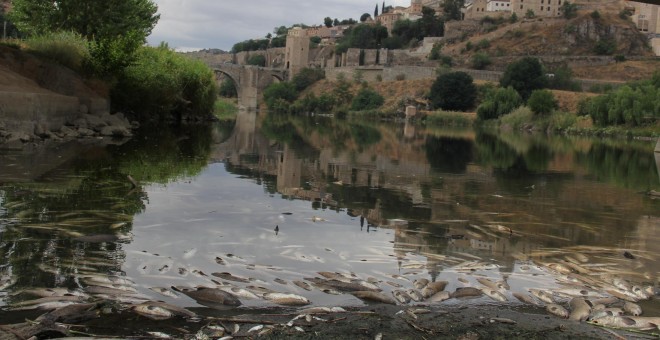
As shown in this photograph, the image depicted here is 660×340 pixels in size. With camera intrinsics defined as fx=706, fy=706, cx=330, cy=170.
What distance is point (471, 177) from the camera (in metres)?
17.3

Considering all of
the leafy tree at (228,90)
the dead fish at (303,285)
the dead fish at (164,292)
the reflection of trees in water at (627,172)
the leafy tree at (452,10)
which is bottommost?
the dead fish at (164,292)

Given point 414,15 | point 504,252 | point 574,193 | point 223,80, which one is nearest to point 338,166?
point 574,193

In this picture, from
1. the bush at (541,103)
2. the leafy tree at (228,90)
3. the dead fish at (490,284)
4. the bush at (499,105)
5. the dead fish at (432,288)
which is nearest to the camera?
the dead fish at (432,288)

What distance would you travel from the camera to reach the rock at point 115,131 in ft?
77.4

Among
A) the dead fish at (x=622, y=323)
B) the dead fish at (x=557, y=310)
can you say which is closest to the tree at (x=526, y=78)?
the dead fish at (x=557, y=310)

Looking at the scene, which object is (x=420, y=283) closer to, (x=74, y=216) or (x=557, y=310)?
(x=557, y=310)

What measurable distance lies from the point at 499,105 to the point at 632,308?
245 ft

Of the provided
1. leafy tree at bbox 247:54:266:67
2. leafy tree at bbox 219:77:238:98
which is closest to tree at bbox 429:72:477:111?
leafy tree at bbox 219:77:238:98

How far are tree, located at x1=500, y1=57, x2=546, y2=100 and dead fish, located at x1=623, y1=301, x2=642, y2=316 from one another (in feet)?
291

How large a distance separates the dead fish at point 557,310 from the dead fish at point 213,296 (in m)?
2.56

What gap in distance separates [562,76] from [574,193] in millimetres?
88804

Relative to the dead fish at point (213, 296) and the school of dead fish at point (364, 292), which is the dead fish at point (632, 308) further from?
the dead fish at point (213, 296)

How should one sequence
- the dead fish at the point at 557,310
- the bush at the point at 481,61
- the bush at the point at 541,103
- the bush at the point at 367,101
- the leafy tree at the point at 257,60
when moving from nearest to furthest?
the dead fish at the point at 557,310
the bush at the point at 541,103
the bush at the point at 367,101
the bush at the point at 481,61
the leafy tree at the point at 257,60

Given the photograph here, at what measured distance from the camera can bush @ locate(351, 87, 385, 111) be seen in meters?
103
